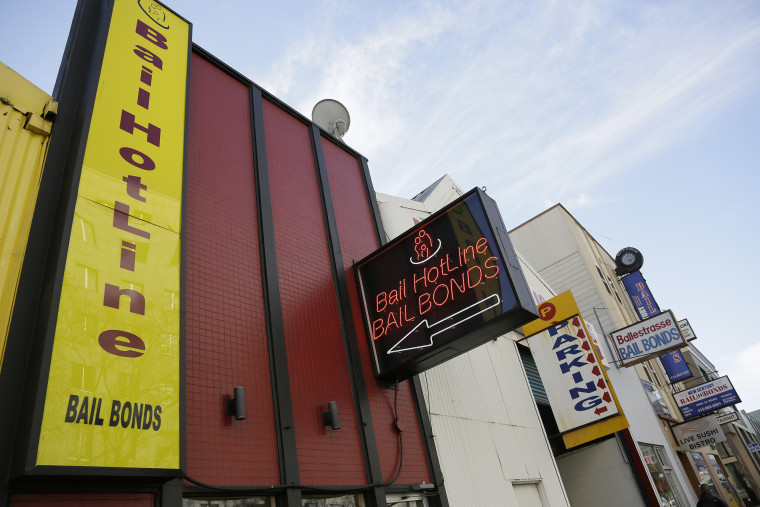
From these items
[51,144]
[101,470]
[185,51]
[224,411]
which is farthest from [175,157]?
[101,470]

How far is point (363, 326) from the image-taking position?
7730 millimetres

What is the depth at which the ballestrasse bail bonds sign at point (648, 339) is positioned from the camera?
51.0 feet

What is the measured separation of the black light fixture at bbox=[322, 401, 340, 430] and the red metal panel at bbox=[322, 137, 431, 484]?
969 mm

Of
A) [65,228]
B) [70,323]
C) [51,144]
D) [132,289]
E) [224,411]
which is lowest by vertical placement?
[224,411]

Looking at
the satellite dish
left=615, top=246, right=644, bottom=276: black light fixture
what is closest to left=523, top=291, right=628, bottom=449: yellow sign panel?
the satellite dish

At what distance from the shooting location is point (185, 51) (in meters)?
7.39

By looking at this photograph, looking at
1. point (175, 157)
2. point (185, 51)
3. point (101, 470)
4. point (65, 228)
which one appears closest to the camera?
point (101, 470)

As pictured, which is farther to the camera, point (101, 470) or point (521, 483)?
point (521, 483)

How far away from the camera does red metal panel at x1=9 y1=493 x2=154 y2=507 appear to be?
11.5 ft

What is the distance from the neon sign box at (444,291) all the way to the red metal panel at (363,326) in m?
0.22

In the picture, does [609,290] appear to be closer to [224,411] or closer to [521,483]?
[521,483]

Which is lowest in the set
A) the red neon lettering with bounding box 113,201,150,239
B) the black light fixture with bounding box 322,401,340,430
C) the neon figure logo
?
the black light fixture with bounding box 322,401,340,430

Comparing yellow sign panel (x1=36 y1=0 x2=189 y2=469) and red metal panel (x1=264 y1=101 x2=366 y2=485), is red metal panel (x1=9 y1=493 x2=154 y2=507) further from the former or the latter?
red metal panel (x1=264 y1=101 x2=366 y2=485)

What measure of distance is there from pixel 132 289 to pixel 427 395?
5.30 meters
